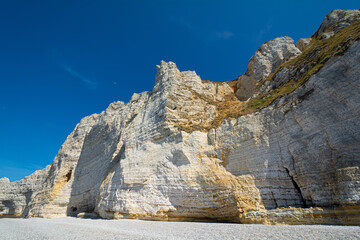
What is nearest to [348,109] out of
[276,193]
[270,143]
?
[270,143]

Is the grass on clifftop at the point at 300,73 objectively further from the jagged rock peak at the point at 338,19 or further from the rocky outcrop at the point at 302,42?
the rocky outcrop at the point at 302,42

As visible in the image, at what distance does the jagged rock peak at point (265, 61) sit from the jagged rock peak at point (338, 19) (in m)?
3.88

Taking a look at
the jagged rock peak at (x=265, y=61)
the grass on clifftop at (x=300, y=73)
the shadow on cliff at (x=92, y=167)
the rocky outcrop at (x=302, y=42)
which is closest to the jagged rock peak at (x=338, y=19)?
the rocky outcrop at (x=302, y=42)

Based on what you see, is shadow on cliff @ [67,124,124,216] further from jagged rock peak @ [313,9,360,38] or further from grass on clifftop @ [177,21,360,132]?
jagged rock peak @ [313,9,360,38]

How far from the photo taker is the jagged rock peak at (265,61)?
25855 millimetres

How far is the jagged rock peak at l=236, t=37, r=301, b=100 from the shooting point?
1018 inches

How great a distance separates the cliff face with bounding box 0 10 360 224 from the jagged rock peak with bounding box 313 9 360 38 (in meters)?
0.14

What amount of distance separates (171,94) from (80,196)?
18.9 m

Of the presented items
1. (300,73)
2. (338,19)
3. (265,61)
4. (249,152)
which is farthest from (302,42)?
(249,152)

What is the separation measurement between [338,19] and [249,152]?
20.8 m

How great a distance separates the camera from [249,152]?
1320 cm

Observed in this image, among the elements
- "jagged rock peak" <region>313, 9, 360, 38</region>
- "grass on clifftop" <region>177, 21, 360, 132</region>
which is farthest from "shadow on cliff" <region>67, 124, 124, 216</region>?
"jagged rock peak" <region>313, 9, 360, 38</region>

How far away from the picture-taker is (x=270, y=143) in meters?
12.6

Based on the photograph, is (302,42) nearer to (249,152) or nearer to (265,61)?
(265,61)
